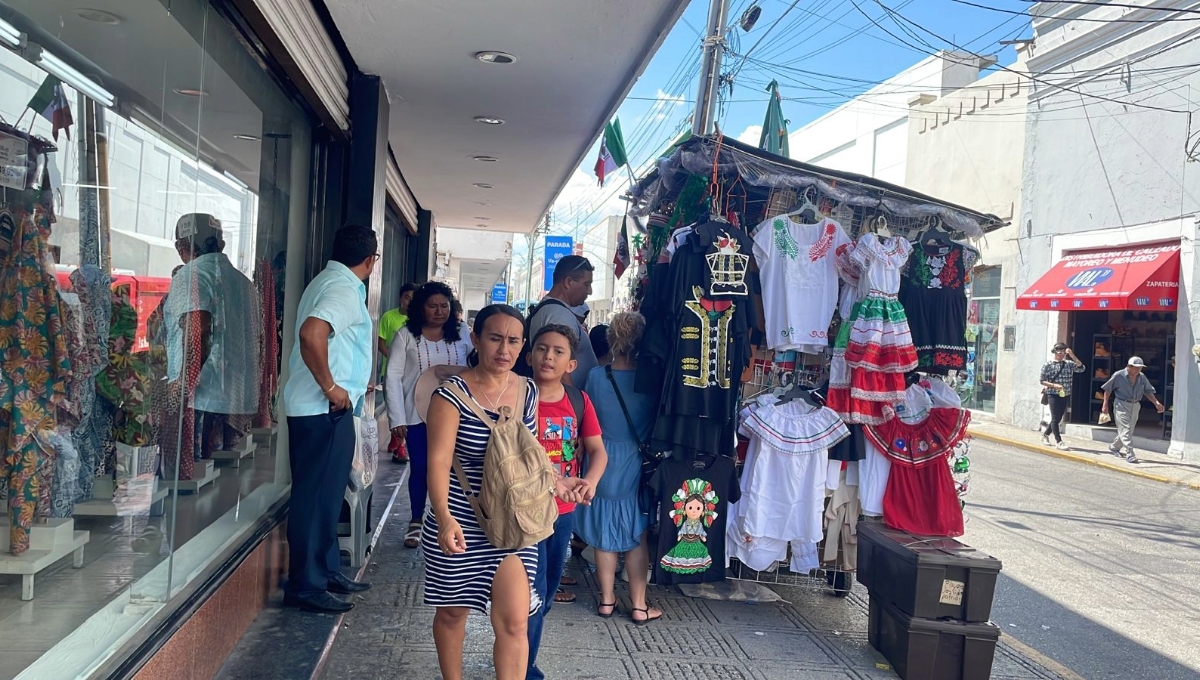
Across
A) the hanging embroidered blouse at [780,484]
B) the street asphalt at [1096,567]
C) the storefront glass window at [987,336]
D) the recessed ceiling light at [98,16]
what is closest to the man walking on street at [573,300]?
the hanging embroidered blouse at [780,484]

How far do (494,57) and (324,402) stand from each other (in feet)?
8.32

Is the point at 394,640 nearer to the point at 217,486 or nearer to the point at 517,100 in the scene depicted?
the point at 217,486

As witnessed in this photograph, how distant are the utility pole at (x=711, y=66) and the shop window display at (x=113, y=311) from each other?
522cm

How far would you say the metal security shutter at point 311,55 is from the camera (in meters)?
4.22

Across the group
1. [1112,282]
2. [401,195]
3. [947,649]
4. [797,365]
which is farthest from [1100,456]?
[947,649]

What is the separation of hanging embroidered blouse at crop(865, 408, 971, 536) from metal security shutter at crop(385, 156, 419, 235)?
4.95 metres

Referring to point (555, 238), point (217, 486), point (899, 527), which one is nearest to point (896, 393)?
point (899, 527)

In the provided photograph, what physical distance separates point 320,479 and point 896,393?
10.9 ft

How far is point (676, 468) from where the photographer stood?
4992 millimetres

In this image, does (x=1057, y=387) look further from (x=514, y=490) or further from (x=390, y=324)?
(x=514, y=490)

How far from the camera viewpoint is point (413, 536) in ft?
20.7

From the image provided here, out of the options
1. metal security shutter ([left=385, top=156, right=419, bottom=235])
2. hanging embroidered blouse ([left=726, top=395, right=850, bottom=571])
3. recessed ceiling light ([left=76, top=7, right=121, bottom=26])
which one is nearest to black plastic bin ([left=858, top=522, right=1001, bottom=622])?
hanging embroidered blouse ([left=726, top=395, right=850, bottom=571])

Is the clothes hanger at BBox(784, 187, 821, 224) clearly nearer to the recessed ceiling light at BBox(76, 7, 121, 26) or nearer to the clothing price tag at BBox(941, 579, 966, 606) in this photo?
the clothing price tag at BBox(941, 579, 966, 606)

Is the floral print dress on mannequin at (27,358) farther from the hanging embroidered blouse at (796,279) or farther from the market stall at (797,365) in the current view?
the hanging embroidered blouse at (796,279)
